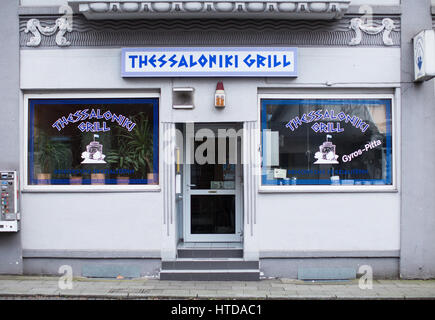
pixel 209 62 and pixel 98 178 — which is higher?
pixel 209 62

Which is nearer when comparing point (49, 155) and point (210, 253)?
point (210, 253)

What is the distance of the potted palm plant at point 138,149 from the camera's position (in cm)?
815

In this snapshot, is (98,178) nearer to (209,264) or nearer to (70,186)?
(70,186)

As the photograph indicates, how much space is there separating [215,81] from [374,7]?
322 cm

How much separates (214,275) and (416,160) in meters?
4.23

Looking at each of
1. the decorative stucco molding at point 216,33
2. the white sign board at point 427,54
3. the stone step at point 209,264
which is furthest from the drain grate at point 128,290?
the white sign board at point 427,54

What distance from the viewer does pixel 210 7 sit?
738cm

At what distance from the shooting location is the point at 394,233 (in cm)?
785

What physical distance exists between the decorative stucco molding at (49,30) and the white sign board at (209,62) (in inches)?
45.5

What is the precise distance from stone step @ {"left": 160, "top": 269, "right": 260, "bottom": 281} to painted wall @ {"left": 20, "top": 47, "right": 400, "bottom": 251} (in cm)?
53

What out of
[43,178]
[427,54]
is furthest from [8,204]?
[427,54]

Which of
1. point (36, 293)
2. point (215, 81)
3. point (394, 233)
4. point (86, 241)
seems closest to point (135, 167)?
point (86, 241)

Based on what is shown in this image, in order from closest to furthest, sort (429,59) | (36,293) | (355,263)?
(36,293) → (429,59) → (355,263)

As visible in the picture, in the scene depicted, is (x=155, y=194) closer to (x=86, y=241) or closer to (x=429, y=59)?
(x=86, y=241)
